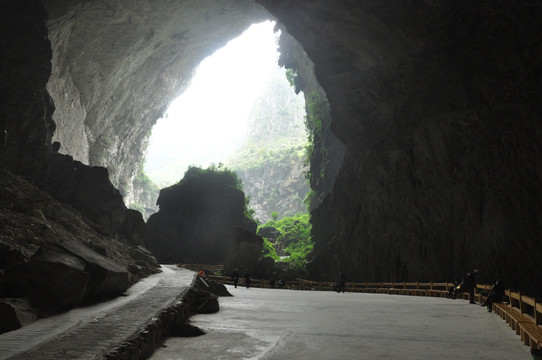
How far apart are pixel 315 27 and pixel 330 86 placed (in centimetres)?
439

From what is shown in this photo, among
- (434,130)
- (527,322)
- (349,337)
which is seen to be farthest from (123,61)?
(527,322)

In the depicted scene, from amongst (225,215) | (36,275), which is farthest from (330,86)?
(225,215)

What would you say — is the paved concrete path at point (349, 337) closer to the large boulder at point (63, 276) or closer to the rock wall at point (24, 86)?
the large boulder at point (63, 276)

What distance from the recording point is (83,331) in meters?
6.71

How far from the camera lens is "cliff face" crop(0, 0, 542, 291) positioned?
17047 mm

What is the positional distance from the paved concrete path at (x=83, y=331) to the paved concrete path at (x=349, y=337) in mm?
850

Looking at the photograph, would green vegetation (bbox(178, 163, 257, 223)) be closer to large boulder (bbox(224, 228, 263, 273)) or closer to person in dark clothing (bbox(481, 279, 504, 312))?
large boulder (bbox(224, 228, 263, 273))

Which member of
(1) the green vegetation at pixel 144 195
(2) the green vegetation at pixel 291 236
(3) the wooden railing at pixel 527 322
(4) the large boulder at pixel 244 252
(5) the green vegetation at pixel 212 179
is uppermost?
(1) the green vegetation at pixel 144 195

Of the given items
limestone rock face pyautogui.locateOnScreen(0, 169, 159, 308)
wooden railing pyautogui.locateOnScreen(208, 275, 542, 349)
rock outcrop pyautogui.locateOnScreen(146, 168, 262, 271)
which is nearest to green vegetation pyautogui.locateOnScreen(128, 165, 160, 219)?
rock outcrop pyautogui.locateOnScreen(146, 168, 262, 271)

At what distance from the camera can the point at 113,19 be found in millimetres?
36438

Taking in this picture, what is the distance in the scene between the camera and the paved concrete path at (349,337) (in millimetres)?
6672

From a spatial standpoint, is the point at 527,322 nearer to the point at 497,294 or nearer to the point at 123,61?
the point at 497,294

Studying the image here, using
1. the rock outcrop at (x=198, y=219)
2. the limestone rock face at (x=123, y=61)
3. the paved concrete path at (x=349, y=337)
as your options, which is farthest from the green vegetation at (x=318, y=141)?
the paved concrete path at (x=349, y=337)

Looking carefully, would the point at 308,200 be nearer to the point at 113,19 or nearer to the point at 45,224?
the point at 113,19
